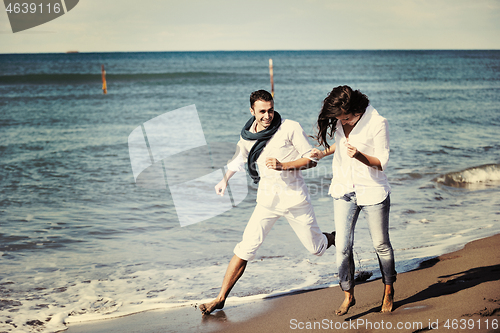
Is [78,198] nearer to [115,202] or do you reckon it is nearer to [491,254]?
[115,202]

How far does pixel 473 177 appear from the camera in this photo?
9273 mm

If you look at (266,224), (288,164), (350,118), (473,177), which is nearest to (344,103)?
(350,118)

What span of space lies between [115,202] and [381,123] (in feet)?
19.8

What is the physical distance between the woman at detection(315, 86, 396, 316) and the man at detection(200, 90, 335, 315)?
1.06ft

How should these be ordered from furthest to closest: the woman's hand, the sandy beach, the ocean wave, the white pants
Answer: the ocean wave < the white pants < the sandy beach < the woman's hand

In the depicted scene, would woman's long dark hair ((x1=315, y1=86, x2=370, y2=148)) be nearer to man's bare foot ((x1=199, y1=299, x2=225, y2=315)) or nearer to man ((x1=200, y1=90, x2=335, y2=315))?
man ((x1=200, y1=90, x2=335, y2=315))

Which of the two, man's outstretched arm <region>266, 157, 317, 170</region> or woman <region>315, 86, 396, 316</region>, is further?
man's outstretched arm <region>266, 157, 317, 170</region>

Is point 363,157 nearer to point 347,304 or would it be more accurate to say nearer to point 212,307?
point 347,304

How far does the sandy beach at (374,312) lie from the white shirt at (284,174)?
3.20 ft

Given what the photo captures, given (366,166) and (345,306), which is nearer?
(366,166)

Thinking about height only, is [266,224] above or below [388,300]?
above

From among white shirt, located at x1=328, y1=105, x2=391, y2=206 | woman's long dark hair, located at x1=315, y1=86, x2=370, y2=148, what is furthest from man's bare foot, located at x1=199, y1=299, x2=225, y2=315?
woman's long dark hair, located at x1=315, y1=86, x2=370, y2=148

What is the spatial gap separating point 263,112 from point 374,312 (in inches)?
74.6

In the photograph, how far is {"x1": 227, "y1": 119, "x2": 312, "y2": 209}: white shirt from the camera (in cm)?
376
